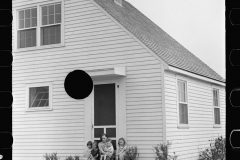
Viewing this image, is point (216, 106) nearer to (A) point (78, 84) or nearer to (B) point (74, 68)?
(B) point (74, 68)

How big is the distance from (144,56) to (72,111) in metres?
2.81

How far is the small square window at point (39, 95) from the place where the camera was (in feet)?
35.7

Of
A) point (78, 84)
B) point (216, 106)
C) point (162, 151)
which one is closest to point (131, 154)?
point (162, 151)

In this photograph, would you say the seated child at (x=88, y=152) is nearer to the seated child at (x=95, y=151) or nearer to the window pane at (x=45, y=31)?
the seated child at (x=95, y=151)

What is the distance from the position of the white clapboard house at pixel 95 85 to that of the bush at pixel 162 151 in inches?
5.9

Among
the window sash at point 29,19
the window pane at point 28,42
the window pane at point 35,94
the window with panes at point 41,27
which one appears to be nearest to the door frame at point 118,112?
the window pane at point 35,94

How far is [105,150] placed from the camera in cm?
960

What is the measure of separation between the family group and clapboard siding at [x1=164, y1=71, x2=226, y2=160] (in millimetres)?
1311

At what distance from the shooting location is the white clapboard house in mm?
9594

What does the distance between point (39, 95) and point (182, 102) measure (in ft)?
15.4

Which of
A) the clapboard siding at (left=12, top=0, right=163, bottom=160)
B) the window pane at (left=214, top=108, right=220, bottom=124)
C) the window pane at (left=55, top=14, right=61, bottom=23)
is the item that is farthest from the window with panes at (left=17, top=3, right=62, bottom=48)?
the window pane at (left=214, top=108, right=220, bottom=124)
